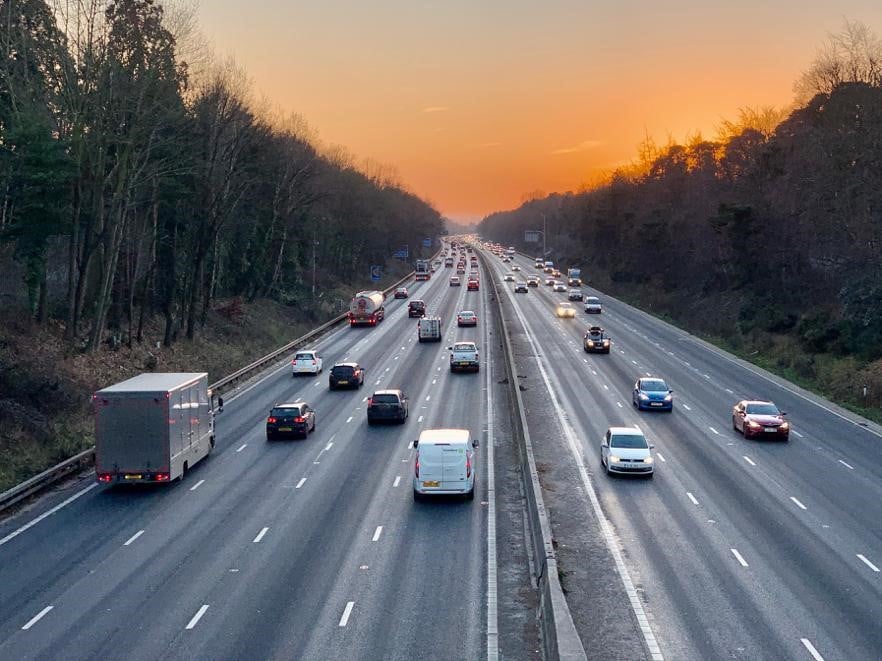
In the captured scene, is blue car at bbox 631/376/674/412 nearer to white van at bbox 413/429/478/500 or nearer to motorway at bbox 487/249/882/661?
motorway at bbox 487/249/882/661

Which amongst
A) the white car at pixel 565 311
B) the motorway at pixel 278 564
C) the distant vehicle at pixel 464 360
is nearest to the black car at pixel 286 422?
the motorway at pixel 278 564

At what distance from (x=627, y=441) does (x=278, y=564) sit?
13.5m

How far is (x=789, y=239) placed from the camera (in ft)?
253

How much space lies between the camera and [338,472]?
1161 inches

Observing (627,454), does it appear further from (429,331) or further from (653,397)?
(429,331)

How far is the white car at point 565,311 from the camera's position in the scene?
8814 centimetres

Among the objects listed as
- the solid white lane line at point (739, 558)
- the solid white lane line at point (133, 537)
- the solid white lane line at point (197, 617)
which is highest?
the solid white lane line at point (739, 558)

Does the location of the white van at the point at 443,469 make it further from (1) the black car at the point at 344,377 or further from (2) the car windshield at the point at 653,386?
(1) the black car at the point at 344,377

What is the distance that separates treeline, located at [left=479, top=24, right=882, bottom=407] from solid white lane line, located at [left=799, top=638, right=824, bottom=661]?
31.5 m

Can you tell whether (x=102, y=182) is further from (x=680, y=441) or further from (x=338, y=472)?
(x=680, y=441)

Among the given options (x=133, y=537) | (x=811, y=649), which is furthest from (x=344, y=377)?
(x=811, y=649)

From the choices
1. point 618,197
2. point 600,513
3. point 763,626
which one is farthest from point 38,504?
point 618,197

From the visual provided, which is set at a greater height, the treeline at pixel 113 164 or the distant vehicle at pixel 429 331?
the treeline at pixel 113 164

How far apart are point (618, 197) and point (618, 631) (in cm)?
13152
